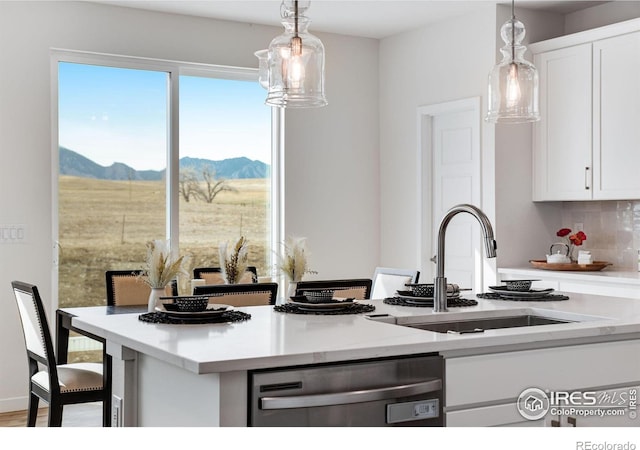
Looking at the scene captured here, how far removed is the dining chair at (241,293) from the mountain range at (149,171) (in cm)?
205

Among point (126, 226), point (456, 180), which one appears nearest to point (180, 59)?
point (126, 226)

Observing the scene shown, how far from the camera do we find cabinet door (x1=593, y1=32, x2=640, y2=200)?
4.89 meters

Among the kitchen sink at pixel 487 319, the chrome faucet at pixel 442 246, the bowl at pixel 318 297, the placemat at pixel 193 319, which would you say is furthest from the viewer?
the bowl at pixel 318 297

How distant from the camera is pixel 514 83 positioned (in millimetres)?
3199

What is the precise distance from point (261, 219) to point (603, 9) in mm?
2867

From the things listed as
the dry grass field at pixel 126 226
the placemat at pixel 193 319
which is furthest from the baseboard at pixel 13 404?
the placemat at pixel 193 319

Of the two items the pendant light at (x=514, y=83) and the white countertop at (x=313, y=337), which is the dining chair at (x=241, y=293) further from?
the pendant light at (x=514, y=83)

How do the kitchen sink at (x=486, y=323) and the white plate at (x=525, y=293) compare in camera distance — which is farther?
the white plate at (x=525, y=293)

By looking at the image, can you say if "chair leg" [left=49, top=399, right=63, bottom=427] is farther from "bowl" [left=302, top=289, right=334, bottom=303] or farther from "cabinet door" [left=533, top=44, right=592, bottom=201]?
"cabinet door" [left=533, top=44, right=592, bottom=201]

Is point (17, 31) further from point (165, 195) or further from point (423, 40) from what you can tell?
point (423, 40)

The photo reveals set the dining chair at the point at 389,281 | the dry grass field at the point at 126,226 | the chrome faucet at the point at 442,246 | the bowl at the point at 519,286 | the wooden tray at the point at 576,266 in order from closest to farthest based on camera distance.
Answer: the chrome faucet at the point at 442,246 < the bowl at the point at 519,286 < the dining chair at the point at 389,281 < the wooden tray at the point at 576,266 < the dry grass field at the point at 126,226

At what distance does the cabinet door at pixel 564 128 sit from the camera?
519cm

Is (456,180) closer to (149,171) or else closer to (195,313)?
(149,171)
